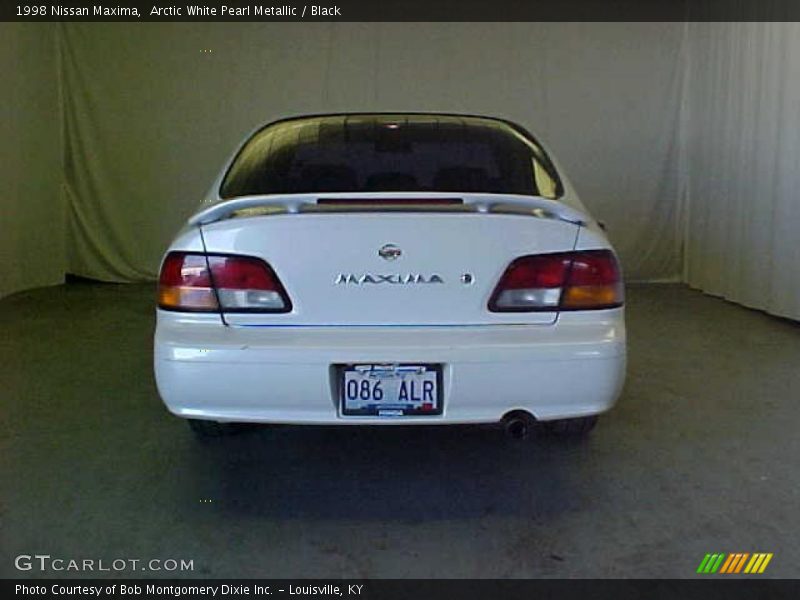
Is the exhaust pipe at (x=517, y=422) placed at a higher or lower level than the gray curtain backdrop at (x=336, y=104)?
lower

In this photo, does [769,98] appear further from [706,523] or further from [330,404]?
[330,404]

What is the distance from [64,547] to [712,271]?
6034 millimetres

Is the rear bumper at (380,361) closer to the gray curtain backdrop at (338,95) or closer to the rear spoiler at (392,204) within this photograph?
the rear spoiler at (392,204)

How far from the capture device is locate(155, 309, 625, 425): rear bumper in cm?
224

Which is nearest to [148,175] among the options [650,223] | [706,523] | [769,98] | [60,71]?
[60,71]

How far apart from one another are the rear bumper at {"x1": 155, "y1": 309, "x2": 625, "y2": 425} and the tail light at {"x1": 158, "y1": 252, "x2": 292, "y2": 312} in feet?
0.21

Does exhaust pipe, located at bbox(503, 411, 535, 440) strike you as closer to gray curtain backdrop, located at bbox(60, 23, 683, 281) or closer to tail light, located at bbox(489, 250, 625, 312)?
tail light, located at bbox(489, 250, 625, 312)

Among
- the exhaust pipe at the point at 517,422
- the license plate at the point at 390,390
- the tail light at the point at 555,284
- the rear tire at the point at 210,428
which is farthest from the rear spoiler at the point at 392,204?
the rear tire at the point at 210,428

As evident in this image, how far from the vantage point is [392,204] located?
2400 millimetres

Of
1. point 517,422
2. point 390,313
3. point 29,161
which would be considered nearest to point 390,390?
point 390,313

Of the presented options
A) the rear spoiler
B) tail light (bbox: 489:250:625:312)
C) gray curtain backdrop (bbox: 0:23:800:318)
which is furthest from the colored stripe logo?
gray curtain backdrop (bbox: 0:23:800:318)

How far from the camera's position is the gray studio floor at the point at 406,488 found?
7.39 feet

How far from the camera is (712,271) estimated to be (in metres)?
7.05

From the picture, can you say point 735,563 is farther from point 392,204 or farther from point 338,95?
point 338,95
